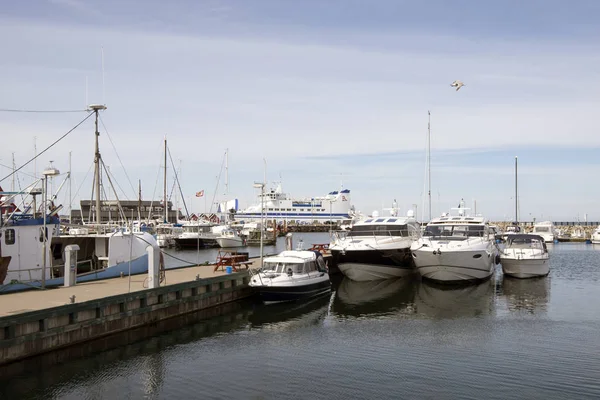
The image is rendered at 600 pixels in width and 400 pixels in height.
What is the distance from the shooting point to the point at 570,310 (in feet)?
95.5

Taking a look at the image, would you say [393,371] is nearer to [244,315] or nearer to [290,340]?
[290,340]

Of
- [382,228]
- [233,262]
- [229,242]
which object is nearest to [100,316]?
[233,262]

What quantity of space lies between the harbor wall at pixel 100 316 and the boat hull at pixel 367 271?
11.0m

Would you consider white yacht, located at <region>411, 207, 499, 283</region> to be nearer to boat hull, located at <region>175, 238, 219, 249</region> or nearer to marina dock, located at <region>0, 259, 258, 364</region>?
marina dock, located at <region>0, 259, 258, 364</region>

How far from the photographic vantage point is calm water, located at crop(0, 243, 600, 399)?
16688 mm

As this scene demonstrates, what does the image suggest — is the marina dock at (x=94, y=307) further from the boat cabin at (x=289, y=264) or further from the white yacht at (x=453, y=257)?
the white yacht at (x=453, y=257)

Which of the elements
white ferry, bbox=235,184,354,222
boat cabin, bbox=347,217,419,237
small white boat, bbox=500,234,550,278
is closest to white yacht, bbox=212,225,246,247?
boat cabin, bbox=347,217,419,237

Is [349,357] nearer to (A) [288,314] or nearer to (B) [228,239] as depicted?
(A) [288,314]

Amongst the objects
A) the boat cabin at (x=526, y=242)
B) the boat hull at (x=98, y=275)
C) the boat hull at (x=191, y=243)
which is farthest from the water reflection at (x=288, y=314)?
the boat hull at (x=191, y=243)

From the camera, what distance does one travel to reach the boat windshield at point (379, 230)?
4053 centimetres

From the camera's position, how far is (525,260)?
1617 inches

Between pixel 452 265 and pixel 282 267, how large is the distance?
1273 centimetres

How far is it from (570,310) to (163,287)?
20.8 metres

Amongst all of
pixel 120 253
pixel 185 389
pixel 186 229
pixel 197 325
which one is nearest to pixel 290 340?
pixel 197 325
